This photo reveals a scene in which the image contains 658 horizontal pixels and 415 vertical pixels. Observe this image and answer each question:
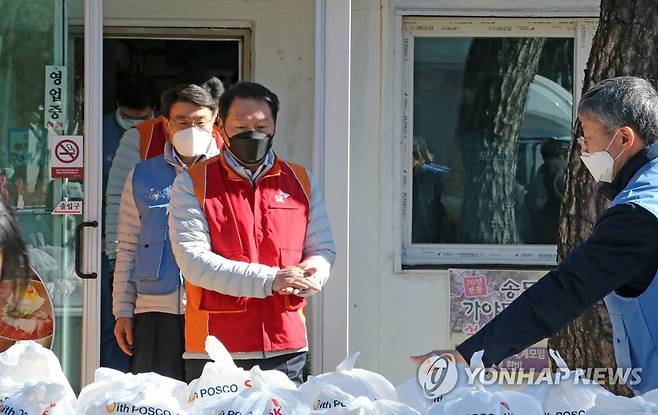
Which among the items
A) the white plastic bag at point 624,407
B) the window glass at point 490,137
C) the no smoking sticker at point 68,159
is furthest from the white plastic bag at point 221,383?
the window glass at point 490,137

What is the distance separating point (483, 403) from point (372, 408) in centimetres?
26

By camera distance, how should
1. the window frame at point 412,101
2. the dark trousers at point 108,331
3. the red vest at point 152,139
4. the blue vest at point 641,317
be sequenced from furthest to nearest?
the window frame at point 412,101 < the dark trousers at point 108,331 < the red vest at point 152,139 < the blue vest at point 641,317

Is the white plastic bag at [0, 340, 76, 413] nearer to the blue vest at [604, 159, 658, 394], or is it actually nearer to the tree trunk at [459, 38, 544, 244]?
the blue vest at [604, 159, 658, 394]

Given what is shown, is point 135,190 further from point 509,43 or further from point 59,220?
point 509,43

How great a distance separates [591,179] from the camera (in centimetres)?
412

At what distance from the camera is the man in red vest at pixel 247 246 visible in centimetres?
371

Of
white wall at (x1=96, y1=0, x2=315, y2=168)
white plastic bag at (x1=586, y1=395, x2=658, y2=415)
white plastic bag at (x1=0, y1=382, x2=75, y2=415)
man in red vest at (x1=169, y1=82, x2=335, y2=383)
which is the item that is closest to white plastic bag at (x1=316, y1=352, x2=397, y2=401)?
white plastic bag at (x1=586, y1=395, x2=658, y2=415)

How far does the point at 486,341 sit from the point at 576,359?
1332mm

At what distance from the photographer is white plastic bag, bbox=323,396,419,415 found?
2.52 metres

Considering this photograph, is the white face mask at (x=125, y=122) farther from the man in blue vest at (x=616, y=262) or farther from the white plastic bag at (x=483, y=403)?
the white plastic bag at (x=483, y=403)

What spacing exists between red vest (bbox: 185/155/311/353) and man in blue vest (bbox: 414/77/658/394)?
3.30ft

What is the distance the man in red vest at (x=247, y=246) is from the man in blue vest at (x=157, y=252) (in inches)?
22.0

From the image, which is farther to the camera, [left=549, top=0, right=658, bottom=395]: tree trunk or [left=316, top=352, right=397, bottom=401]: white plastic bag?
[left=549, top=0, right=658, bottom=395]: tree trunk

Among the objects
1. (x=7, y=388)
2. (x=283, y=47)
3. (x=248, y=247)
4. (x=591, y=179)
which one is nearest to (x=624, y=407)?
(x=7, y=388)
